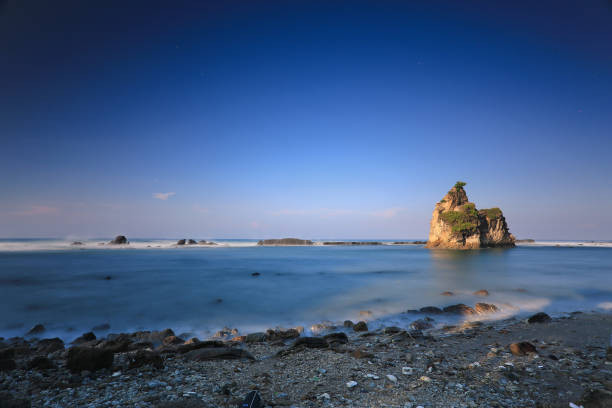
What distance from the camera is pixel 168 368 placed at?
409 centimetres

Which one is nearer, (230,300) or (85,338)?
(85,338)

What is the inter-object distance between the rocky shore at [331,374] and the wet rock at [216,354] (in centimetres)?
2

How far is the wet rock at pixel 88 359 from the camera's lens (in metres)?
3.95

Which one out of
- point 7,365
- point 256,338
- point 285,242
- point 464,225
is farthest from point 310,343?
point 285,242

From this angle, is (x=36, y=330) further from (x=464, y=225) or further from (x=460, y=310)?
(x=464, y=225)

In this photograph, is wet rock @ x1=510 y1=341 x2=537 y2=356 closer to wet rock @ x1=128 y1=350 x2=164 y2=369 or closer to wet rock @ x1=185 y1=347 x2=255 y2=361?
wet rock @ x1=185 y1=347 x2=255 y2=361

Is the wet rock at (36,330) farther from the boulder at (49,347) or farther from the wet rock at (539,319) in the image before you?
the wet rock at (539,319)

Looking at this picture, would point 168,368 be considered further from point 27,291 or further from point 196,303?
Result: point 27,291

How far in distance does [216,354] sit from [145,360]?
→ 45.1 inches

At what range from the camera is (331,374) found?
12.8 feet

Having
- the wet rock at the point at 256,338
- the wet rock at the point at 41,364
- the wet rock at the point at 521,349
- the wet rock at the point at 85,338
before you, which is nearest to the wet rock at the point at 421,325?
the wet rock at the point at 521,349

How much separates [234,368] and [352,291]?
33.5 ft

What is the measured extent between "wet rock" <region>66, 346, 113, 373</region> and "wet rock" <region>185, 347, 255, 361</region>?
4.02 ft

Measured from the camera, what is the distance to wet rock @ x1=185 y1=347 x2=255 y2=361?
4585 millimetres
